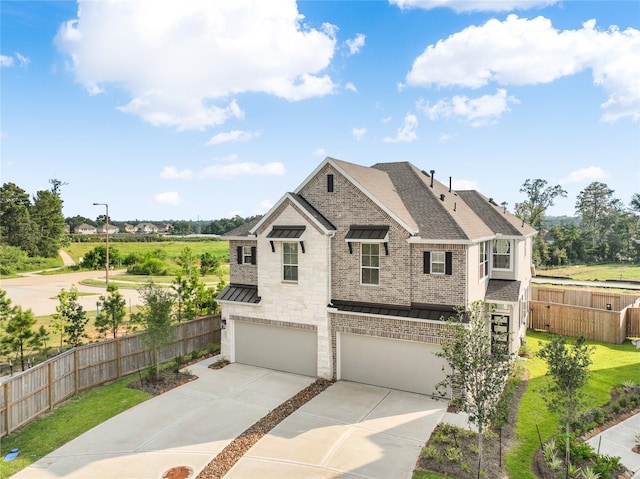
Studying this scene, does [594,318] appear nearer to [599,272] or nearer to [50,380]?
[50,380]

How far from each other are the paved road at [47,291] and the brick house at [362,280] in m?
12.2

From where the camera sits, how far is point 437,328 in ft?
43.2

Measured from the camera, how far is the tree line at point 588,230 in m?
59.2

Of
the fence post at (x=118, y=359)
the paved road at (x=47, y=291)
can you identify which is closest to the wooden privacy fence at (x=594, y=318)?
the fence post at (x=118, y=359)

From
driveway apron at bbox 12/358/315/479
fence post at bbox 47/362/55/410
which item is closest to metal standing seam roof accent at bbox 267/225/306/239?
driveway apron at bbox 12/358/315/479

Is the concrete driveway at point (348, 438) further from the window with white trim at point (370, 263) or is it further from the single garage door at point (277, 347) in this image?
the window with white trim at point (370, 263)

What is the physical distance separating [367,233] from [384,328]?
3.38m

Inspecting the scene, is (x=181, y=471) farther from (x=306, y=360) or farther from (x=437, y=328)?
(x=437, y=328)

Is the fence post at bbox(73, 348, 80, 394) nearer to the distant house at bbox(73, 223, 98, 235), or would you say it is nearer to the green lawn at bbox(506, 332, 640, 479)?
the green lawn at bbox(506, 332, 640, 479)

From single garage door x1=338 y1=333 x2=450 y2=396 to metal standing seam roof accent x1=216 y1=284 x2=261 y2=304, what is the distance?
410 cm

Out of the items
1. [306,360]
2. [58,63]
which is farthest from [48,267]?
[306,360]

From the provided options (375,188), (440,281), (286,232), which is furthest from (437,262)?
(286,232)

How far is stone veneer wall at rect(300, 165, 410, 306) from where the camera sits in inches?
556

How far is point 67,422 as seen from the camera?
11.8 metres
